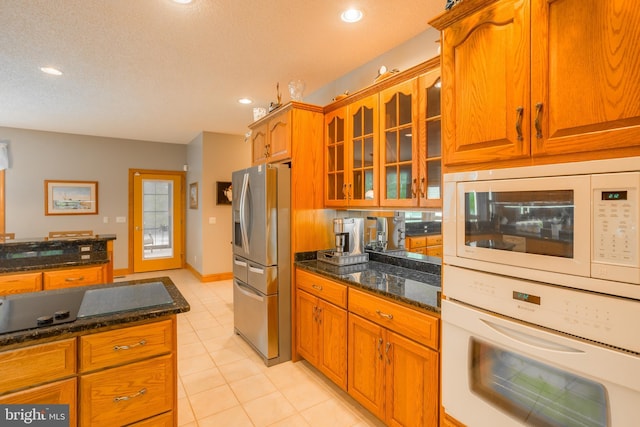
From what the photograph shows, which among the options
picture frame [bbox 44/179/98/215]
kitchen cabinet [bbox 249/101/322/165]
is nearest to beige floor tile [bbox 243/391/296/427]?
kitchen cabinet [bbox 249/101/322/165]

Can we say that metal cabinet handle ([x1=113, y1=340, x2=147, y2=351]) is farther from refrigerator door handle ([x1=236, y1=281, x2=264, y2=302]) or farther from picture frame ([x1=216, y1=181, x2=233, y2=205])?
picture frame ([x1=216, y1=181, x2=233, y2=205])

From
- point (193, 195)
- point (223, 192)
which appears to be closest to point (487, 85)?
point (223, 192)

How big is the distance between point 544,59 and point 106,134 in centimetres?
652

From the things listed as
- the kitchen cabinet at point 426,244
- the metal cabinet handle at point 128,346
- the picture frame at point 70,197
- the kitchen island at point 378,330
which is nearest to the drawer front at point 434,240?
the kitchen cabinet at point 426,244

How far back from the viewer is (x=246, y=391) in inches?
94.5

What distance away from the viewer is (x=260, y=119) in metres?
3.24

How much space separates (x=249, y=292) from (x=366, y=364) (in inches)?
55.3

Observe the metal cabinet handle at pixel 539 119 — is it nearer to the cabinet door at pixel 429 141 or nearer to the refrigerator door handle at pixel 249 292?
the cabinet door at pixel 429 141

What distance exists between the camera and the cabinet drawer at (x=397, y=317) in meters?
1.59

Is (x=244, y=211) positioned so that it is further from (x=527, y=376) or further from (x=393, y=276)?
(x=527, y=376)

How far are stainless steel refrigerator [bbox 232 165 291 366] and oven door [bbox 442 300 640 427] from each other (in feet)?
5.17

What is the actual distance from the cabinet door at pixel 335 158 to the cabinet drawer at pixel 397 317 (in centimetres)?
90

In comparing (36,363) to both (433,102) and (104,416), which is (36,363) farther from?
(433,102)

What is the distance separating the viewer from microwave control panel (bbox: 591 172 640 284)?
3.11ft
